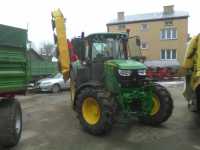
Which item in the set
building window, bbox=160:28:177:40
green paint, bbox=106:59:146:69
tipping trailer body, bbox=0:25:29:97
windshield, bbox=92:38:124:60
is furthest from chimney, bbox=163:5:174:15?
tipping trailer body, bbox=0:25:29:97

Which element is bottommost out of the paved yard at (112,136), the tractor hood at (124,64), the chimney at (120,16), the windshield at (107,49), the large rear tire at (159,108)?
the paved yard at (112,136)

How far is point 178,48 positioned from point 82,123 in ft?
121

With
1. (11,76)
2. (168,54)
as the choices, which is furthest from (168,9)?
(11,76)

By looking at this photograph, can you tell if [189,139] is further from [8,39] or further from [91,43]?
[8,39]

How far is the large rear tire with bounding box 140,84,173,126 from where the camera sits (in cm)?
862

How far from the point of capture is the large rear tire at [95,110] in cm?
754

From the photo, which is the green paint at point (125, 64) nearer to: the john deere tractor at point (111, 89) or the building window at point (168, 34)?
the john deere tractor at point (111, 89)

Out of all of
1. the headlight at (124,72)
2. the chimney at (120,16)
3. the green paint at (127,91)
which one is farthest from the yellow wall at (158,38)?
the headlight at (124,72)

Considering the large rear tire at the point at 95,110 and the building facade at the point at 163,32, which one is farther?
the building facade at the point at 163,32

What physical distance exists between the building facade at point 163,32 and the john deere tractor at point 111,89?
111 ft

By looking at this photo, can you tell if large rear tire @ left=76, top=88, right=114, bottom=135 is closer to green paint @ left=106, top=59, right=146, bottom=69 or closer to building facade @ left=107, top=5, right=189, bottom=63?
green paint @ left=106, top=59, right=146, bottom=69

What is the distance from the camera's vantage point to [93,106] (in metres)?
8.26

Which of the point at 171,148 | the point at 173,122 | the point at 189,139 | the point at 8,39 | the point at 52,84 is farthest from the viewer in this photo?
the point at 52,84

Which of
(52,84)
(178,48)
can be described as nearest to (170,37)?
(178,48)
